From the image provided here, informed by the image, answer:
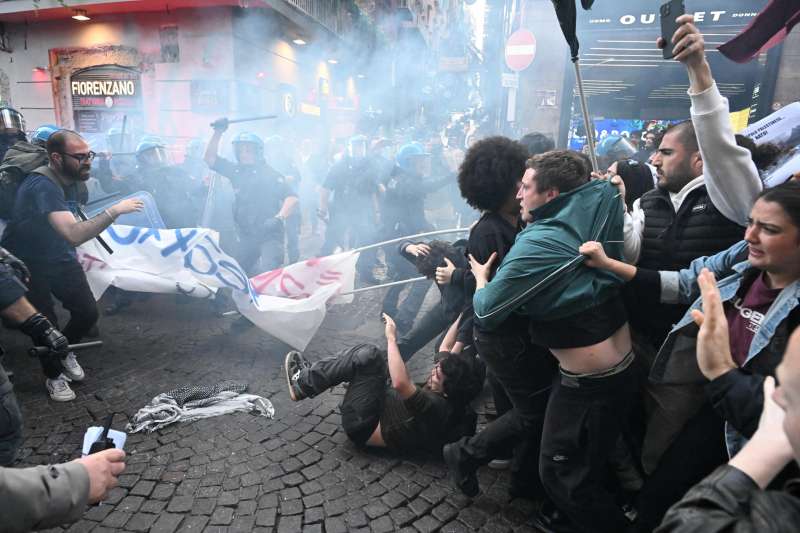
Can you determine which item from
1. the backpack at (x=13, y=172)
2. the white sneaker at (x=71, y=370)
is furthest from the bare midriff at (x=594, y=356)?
the backpack at (x=13, y=172)

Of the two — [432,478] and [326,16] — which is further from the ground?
[326,16]

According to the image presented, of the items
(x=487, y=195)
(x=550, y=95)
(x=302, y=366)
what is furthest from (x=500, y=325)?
(x=550, y=95)

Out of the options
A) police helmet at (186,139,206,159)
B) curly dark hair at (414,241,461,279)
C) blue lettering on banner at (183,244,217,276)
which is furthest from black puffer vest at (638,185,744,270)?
police helmet at (186,139,206,159)

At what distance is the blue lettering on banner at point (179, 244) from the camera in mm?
4547

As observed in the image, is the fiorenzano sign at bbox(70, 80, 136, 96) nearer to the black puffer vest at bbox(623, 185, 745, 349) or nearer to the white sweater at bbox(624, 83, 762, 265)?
the black puffer vest at bbox(623, 185, 745, 349)

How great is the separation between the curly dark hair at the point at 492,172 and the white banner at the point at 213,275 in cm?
186

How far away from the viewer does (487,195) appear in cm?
287

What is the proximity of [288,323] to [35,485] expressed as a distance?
9.27 ft

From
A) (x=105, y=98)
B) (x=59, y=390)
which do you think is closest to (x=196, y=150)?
(x=105, y=98)

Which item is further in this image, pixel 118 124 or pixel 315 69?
pixel 315 69

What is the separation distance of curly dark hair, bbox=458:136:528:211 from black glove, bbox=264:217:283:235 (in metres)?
3.22

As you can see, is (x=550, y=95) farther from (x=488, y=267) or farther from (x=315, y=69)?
(x=315, y=69)

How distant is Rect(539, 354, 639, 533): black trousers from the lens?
2119mm

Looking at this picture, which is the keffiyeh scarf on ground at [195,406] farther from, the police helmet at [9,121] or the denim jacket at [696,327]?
the police helmet at [9,121]
